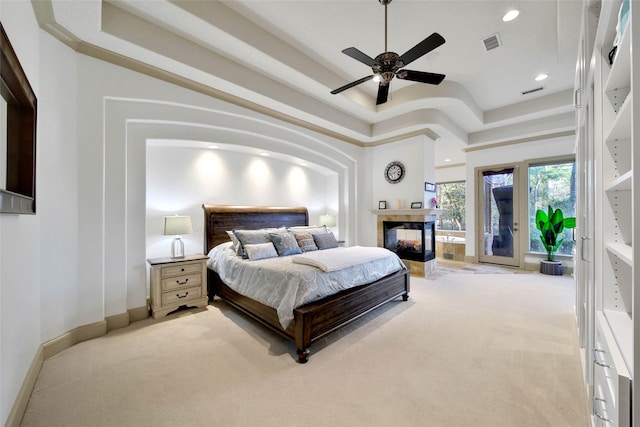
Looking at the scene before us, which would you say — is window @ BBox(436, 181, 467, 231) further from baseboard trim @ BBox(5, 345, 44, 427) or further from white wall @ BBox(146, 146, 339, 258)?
baseboard trim @ BBox(5, 345, 44, 427)

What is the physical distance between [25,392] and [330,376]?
210 centimetres

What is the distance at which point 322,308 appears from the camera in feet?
7.88

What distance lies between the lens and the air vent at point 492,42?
3.08 m

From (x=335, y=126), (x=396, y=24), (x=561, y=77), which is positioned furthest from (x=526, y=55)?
(x=335, y=126)

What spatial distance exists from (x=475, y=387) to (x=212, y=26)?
389cm

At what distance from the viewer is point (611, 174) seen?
1.24 meters

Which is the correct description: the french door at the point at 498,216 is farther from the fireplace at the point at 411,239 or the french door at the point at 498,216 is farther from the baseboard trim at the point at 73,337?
the baseboard trim at the point at 73,337

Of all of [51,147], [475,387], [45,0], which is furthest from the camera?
[51,147]

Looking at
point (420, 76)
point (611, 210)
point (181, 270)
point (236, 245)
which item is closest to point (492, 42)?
point (420, 76)

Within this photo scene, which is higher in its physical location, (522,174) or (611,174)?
(522,174)

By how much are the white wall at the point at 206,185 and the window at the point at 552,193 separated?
191 inches

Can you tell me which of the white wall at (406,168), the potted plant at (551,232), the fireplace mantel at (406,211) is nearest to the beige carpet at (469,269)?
the potted plant at (551,232)

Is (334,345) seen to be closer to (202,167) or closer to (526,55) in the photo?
(202,167)

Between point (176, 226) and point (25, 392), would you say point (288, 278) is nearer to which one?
point (176, 226)
